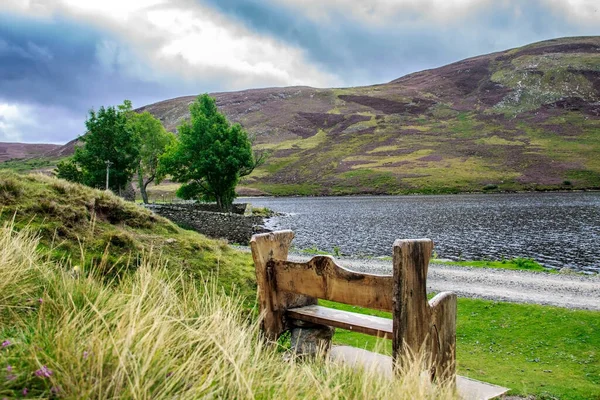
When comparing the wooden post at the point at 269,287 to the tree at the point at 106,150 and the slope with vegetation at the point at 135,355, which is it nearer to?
the slope with vegetation at the point at 135,355

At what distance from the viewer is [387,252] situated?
27.1 m

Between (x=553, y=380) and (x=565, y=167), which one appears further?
(x=565, y=167)

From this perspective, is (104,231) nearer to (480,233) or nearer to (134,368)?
(134,368)

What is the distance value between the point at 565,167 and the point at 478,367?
98.1 metres

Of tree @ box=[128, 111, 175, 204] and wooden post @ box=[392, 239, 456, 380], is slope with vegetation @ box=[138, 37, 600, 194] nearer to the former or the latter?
tree @ box=[128, 111, 175, 204]

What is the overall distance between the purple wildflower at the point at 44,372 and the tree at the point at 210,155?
4080cm

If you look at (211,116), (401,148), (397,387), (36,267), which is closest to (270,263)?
(36,267)

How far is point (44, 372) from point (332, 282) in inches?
122

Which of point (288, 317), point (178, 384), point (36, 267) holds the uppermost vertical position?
point (36, 267)

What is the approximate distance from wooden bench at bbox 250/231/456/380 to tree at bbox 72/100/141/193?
144 feet

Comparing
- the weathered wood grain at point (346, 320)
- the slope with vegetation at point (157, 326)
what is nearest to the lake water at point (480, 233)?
the slope with vegetation at point (157, 326)

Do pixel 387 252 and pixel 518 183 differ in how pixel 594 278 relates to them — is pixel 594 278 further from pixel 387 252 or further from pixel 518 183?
pixel 518 183

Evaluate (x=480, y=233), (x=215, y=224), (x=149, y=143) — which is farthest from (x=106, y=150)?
(x=480, y=233)

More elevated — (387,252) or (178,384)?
(178,384)
